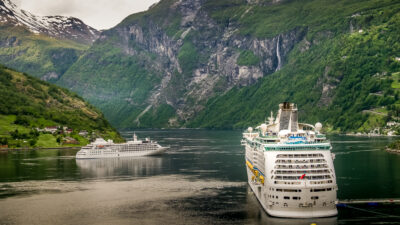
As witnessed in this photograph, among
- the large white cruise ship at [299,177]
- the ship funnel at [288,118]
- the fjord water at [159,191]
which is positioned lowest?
the fjord water at [159,191]

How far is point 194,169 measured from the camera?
152 metres

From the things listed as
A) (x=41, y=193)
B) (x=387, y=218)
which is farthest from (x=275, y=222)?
(x=41, y=193)

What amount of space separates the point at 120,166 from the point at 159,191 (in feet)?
198

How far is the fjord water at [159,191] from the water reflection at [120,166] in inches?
12.3

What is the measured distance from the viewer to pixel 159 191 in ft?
369

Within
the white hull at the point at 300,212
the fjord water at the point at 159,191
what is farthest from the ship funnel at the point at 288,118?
the white hull at the point at 300,212

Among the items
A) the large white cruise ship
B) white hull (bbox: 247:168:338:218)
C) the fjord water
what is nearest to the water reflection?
the fjord water

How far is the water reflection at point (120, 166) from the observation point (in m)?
149

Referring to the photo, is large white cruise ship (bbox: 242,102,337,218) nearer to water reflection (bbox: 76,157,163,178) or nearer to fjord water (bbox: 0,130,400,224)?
fjord water (bbox: 0,130,400,224)

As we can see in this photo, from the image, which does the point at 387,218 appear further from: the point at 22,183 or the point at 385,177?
the point at 22,183

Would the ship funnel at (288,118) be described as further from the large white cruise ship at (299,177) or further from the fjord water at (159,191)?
the fjord water at (159,191)

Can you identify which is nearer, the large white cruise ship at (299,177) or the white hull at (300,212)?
the large white cruise ship at (299,177)

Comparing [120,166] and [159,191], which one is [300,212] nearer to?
[159,191]

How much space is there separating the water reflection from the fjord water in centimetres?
31
